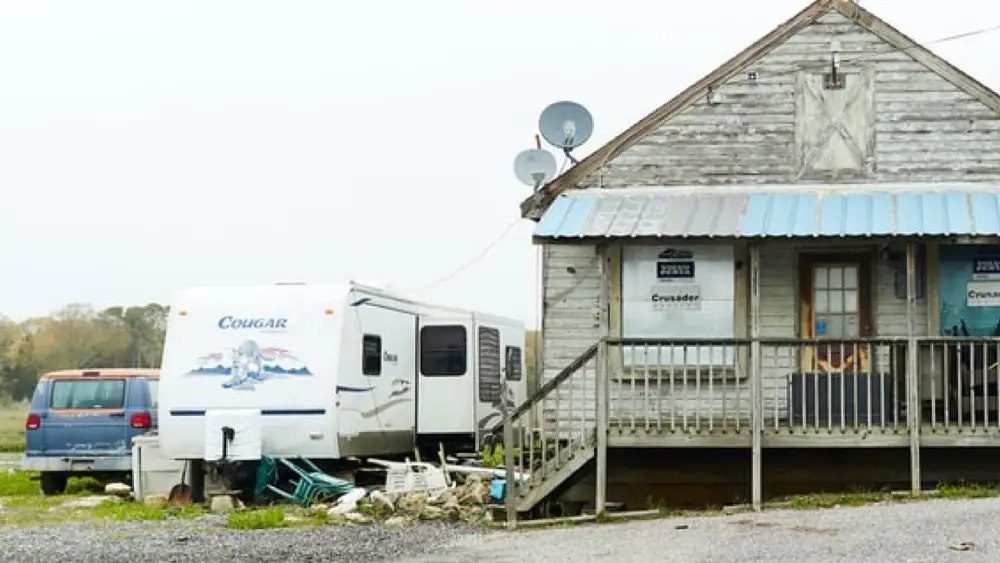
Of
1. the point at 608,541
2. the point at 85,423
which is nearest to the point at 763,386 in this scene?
the point at 608,541

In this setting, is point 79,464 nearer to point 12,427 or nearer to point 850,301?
point 850,301

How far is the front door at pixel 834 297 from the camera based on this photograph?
17.1 m

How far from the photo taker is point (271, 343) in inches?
754

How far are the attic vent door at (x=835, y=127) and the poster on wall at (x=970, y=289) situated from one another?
1340mm

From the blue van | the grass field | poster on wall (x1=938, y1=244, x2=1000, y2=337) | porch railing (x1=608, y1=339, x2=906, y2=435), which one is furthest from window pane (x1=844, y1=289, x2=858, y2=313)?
the grass field

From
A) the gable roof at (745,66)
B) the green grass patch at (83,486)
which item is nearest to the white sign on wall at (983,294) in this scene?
the gable roof at (745,66)

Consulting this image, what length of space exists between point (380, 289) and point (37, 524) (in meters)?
5.57

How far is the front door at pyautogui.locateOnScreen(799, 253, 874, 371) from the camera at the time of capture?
1708 cm

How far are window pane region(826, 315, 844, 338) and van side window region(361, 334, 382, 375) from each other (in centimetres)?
586

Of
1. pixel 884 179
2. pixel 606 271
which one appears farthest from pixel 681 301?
pixel 884 179

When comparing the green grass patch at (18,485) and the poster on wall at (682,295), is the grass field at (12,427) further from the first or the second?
the poster on wall at (682,295)

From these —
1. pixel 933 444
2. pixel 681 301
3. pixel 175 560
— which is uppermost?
pixel 681 301

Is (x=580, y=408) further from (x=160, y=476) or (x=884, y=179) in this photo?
(x=160, y=476)

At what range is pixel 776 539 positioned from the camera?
12992 millimetres
